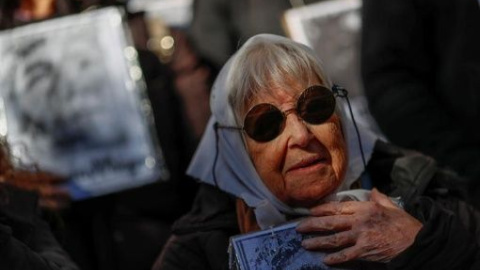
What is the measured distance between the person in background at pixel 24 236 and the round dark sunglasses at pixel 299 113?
0.73m

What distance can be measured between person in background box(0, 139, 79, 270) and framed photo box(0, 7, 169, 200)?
0.98 metres

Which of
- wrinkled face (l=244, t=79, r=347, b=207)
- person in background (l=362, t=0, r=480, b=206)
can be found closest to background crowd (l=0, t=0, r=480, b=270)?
person in background (l=362, t=0, r=480, b=206)

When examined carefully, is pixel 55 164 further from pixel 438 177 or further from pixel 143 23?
pixel 438 177

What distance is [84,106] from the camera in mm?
4645

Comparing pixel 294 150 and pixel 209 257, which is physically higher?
A: pixel 294 150

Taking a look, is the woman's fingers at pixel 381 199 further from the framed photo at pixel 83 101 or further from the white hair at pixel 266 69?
the framed photo at pixel 83 101

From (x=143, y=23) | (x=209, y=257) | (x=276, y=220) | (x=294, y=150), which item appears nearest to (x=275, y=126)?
(x=294, y=150)

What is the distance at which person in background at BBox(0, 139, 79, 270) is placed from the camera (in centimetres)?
299

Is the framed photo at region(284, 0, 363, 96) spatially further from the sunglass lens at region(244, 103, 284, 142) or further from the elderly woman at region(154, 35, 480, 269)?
the sunglass lens at region(244, 103, 284, 142)

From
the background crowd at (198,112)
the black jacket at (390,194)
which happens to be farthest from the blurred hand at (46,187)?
the black jacket at (390,194)

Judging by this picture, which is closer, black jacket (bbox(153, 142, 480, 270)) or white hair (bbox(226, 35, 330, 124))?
white hair (bbox(226, 35, 330, 124))

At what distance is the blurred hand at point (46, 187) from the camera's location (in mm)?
3748

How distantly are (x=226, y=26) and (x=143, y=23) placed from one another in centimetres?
47

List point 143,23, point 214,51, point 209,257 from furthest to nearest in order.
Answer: point 143,23 → point 214,51 → point 209,257
